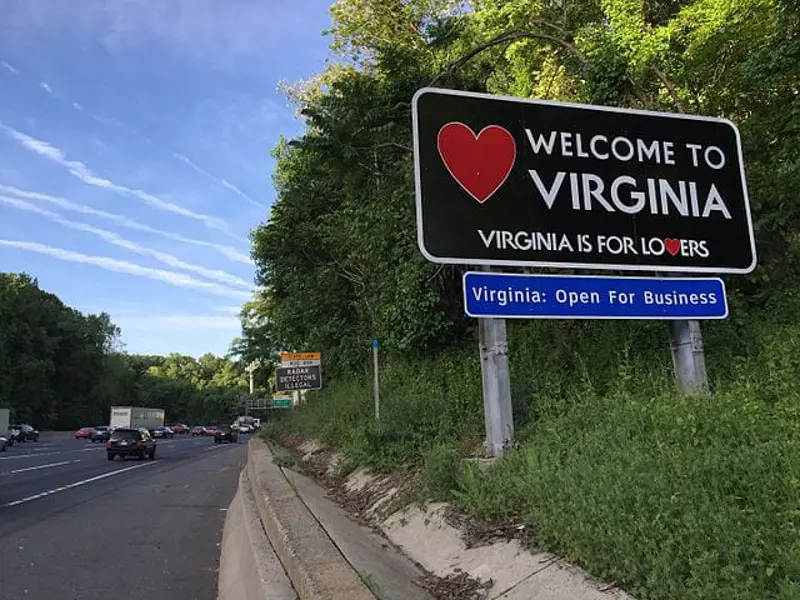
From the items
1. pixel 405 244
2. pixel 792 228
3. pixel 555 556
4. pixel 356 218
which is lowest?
pixel 555 556

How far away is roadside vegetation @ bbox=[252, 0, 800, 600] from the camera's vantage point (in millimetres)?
3893

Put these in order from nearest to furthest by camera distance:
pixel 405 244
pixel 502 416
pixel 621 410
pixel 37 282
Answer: pixel 621 410
pixel 502 416
pixel 405 244
pixel 37 282

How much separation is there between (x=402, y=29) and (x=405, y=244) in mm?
14748

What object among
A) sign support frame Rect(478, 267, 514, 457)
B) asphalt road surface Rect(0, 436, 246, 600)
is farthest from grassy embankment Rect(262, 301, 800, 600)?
asphalt road surface Rect(0, 436, 246, 600)

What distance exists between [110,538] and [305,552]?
5.16m

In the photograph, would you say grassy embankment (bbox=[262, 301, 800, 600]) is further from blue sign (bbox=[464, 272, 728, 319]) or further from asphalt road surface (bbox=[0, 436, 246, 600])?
asphalt road surface (bbox=[0, 436, 246, 600])

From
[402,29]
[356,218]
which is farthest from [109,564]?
[402,29]

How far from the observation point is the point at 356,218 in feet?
51.3

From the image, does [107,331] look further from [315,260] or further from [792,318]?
[792,318]

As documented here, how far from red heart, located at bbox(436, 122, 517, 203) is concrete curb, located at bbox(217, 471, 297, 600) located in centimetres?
407

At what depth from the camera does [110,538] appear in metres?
9.55

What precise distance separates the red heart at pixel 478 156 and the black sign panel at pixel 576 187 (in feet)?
0.04

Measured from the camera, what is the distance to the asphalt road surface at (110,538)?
6.86m

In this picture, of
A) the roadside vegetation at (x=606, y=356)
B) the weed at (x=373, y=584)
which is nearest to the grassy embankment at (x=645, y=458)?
the roadside vegetation at (x=606, y=356)
